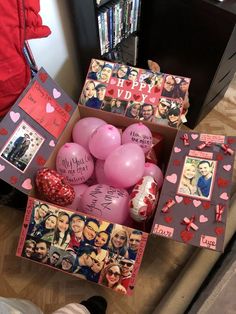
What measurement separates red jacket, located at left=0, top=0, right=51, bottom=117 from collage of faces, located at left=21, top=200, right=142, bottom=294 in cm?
42

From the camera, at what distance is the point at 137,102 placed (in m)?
1.17

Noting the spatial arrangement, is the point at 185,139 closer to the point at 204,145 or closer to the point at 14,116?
the point at 204,145

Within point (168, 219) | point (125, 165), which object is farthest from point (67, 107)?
point (168, 219)

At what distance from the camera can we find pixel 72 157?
3.64 feet

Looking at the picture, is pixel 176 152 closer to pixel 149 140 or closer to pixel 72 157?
pixel 149 140

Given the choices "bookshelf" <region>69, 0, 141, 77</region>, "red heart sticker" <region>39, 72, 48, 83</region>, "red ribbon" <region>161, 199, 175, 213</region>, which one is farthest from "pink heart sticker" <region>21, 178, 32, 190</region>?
"bookshelf" <region>69, 0, 141, 77</region>

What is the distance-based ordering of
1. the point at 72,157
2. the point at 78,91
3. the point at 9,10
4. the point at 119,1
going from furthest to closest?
the point at 78,91
the point at 119,1
the point at 72,157
the point at 9,10

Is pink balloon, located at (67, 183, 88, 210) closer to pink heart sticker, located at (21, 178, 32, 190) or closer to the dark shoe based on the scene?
pink heart sticker, located at (21, 178, 32, 190)

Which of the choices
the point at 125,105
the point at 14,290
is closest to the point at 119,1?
the point at 125,105

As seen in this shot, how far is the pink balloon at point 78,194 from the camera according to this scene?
1.12 metres

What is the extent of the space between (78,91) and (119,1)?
22.5 inches

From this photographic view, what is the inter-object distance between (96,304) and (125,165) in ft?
1.96

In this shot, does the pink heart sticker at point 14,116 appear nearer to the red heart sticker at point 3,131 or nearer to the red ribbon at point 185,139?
the red heart sticker at point 3,131

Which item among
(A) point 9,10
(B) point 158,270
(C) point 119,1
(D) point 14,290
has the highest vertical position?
(C) point 119,1
